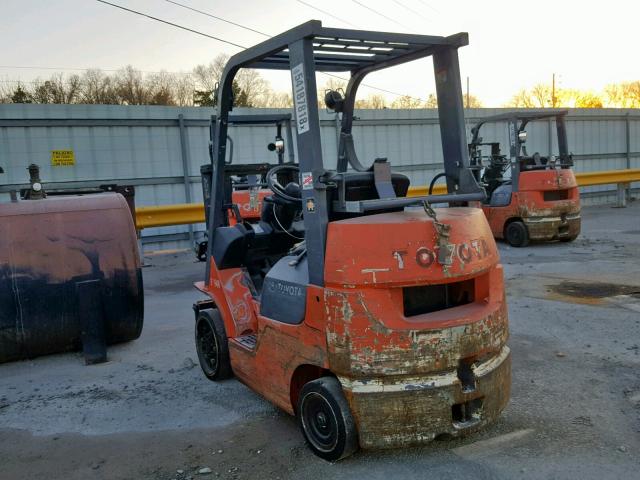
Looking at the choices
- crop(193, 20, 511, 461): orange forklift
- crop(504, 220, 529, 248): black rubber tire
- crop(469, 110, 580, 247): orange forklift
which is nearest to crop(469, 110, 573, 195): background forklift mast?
crop(469, 110, 580, 247): orange forklift

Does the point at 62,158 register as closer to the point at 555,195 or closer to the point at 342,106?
the point at 342,106

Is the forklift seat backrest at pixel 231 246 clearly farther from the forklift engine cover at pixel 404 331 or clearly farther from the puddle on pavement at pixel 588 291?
the puddle on pavement at pixel 588 291

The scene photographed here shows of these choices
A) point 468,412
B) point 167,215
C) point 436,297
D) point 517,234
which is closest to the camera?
point 468,412

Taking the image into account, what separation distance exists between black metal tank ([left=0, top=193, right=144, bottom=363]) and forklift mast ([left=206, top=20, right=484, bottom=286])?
135cm

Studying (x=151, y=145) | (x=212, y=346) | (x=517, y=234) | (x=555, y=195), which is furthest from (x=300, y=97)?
(x=151, y=145)

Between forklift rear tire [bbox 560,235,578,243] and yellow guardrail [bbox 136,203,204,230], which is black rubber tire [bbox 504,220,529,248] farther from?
yellow guardrail [bbox 136,203,204,230]

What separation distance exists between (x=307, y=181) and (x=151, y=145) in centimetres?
1011

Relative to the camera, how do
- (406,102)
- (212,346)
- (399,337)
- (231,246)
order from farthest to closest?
1. (406,102)
2. (212,346)
3. (231,246)
4. (399,337)

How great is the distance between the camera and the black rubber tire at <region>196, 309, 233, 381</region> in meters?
4.74

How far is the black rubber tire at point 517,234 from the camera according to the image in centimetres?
1141

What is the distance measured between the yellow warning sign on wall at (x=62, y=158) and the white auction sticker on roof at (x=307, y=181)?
975 cm

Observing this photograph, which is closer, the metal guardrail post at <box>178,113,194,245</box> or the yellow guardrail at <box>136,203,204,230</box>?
the yellow guardrail at <box>136,203,204,230</box>

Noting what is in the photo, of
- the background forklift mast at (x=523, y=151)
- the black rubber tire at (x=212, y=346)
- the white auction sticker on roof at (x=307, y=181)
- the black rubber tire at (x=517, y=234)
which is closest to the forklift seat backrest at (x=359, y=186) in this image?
the white auction sticker on roof at (x=307, y=181)

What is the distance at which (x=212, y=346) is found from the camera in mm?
4992
